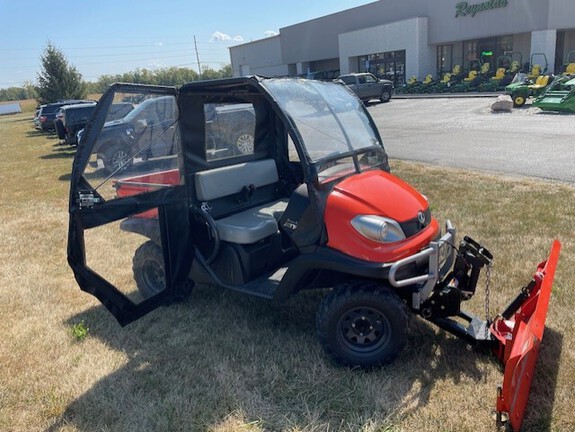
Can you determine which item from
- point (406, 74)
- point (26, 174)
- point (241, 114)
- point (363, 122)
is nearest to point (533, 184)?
point (363, 122)

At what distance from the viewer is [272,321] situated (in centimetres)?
398

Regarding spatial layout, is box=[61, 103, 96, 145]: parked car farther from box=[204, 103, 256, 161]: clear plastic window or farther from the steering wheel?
the steering wheel

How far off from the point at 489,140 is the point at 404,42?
2663cm

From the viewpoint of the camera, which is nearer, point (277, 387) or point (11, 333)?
point (277, 387)

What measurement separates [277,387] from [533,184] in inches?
234

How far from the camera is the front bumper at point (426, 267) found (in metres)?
2.93

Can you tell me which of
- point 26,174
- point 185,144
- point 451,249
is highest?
point 185,144

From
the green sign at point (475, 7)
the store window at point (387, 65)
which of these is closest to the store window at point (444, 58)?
the store window at point (387, 65)

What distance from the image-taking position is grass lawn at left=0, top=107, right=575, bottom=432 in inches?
114

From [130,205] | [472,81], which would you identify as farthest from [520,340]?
[472,81]

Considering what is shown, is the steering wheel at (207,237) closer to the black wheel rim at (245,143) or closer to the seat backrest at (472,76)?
the black wheel rim at (245,143)

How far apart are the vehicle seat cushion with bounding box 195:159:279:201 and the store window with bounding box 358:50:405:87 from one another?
3510 centimetres

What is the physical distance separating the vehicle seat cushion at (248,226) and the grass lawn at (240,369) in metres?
0.74

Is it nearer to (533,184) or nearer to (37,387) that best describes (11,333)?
(37,387)
